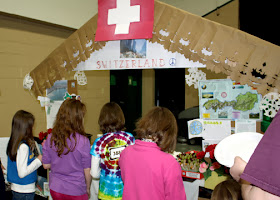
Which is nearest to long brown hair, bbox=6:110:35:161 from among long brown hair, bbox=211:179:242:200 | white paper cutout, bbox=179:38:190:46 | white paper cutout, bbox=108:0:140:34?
white paper cutout, bbox=108:0:140:34

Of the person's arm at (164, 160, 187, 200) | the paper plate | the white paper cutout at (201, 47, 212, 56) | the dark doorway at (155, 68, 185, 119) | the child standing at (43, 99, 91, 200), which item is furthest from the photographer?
the dark doorway at (155, 68, 185, 119)

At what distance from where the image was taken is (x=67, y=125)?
156 cm

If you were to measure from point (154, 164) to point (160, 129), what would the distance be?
179 mm

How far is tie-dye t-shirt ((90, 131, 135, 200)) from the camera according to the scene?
4.94ft

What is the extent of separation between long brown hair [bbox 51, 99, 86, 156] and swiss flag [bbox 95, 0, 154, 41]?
0.53m

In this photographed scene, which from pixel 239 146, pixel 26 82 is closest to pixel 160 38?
pixel 239 146

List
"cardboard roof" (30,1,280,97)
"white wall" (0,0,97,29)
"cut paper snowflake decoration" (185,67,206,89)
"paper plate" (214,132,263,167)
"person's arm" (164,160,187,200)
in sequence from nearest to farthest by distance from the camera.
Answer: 1. "paper plate" (214,132,263,167)
2. "person's arm" (164,160,187,200)
3. "cardboard roof" (30,1,280,97)
4. "cut paper snowflake decoration" (185,67,206,89)
5. "white wall" (0,0,97,29)

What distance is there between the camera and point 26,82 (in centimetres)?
214

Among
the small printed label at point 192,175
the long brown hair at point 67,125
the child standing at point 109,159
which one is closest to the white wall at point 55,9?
the long brown hair at point 67,125

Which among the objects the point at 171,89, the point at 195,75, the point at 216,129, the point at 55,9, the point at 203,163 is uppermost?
the point at 55,9

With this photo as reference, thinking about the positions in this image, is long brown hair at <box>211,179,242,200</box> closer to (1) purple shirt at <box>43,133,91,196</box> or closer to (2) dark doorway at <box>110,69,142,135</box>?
(1) purple shirt at <box>43,133,91,196</box>

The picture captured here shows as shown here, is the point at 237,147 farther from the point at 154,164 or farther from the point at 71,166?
the point at 71,166

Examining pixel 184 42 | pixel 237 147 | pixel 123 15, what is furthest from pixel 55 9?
pixel 237 147

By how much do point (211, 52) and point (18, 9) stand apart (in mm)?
2488
